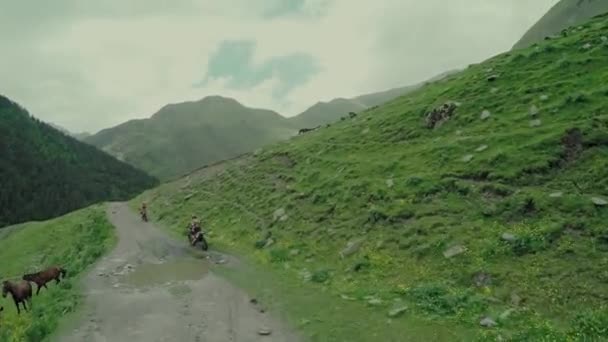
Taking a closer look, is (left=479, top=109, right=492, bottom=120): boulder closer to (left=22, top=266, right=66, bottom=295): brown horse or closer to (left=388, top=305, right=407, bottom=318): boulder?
(left=388, top=305, right=407, bottom=318): boulder

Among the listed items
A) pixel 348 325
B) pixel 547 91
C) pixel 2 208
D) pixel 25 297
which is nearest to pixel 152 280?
pixel 25 297

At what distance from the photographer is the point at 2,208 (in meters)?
178

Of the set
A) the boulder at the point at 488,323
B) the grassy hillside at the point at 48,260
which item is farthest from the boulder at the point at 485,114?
the grassy hillside at the point at 48,260

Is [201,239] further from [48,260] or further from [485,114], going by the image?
[48,260]

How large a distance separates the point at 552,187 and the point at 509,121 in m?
10.0

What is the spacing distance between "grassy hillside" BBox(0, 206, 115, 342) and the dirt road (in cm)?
96

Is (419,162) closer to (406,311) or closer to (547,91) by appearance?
(547,91)

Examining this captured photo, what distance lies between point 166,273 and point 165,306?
752 centimetres

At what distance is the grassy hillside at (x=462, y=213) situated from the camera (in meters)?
16.4

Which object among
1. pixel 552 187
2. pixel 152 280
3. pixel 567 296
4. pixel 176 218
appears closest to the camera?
pixel 567 296

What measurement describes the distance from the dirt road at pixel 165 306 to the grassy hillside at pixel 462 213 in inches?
97.4

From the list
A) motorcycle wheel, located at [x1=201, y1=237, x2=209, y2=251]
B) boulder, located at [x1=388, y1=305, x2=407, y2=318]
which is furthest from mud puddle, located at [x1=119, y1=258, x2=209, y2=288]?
boulder, located at [x1=388, y1=305, x2=407, y2=318]

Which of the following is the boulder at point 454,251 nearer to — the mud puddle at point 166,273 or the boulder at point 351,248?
the boulder at point 351,248

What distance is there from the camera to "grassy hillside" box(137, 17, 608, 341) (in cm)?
1639
